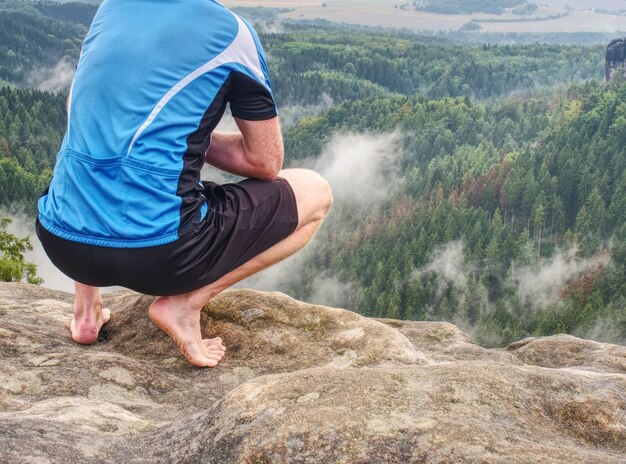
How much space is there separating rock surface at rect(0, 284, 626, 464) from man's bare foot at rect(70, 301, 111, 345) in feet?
0.35

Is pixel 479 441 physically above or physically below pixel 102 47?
below

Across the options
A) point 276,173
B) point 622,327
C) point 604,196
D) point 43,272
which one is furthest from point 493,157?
point 276,173

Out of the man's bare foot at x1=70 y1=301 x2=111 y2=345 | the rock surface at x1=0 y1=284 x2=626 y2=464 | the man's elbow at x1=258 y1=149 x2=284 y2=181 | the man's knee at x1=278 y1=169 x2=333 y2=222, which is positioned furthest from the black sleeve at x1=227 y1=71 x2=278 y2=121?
the man's bare foot at x1=70 y1=301 x2=111 y2=345

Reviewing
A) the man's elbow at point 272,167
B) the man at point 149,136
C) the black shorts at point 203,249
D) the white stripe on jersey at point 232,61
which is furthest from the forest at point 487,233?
the white stripe on jersey at point 232,61

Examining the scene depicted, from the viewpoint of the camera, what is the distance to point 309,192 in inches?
217

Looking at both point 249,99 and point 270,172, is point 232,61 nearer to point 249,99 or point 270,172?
point 249,99

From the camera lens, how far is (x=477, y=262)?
117625 millimetres

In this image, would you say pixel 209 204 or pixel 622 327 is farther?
pixel 622 327

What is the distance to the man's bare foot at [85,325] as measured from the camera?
5.88 m

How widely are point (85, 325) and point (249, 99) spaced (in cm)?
267

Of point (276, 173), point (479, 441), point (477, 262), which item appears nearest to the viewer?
point (479, 441)

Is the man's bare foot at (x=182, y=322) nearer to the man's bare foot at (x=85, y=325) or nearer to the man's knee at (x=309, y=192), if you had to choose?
the man's bare foot at (x=85, y=325)

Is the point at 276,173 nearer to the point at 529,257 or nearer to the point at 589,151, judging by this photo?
the point at 529,257

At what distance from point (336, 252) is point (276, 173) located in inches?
5301
